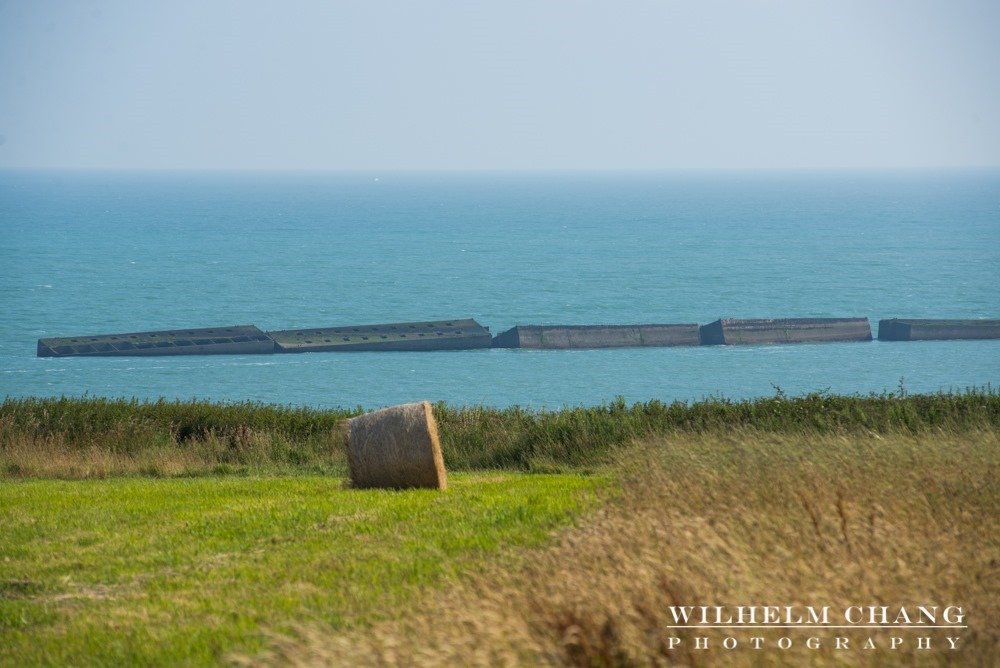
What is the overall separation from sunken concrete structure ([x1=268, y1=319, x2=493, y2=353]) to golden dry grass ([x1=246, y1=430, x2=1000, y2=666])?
71716 mm

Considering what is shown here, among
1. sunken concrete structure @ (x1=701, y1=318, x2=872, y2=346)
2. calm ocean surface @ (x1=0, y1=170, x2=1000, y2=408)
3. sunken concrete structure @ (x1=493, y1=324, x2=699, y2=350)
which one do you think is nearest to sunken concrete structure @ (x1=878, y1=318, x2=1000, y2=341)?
sunken concrete structure @ (x1=701, y1=318, x2=872, y2=346)

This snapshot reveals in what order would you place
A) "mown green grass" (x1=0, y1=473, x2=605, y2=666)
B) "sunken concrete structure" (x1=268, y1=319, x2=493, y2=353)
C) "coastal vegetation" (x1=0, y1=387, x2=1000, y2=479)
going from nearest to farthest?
"mown green grass" (x1=0, y1=473, x2=605, y2=666) < "coastal vegetation" (x1=0, y1=387, x2=1000, y2=479) < "sunken concrete structure" (x1=268, y1=319, x2=493, y2=353)

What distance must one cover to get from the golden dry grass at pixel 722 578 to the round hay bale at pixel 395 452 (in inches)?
188

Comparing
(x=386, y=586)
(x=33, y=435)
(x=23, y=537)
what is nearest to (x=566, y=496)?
(x=386, y=586)

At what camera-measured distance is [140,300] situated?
107 meters

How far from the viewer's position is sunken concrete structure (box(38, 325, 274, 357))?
256ft

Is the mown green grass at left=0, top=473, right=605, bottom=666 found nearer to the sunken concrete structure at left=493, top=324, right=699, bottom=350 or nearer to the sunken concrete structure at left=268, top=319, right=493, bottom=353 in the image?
the sunken concrete structure at left=268, top=319, right=493, bottom=353

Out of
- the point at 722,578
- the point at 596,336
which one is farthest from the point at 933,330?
the point at 722,578

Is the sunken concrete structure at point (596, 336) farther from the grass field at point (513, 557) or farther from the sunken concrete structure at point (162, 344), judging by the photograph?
the grass field at point (513, 557)

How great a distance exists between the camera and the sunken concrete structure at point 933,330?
86.2 m

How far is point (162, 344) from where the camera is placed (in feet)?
262

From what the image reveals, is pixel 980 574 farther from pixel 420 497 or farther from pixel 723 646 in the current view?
pixel 420 497

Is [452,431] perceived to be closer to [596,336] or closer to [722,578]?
[722,578]

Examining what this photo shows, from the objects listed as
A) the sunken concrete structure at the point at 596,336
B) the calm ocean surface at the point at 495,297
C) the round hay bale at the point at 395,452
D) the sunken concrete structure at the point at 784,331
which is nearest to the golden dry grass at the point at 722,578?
the round hay bale at the point at 395,452
